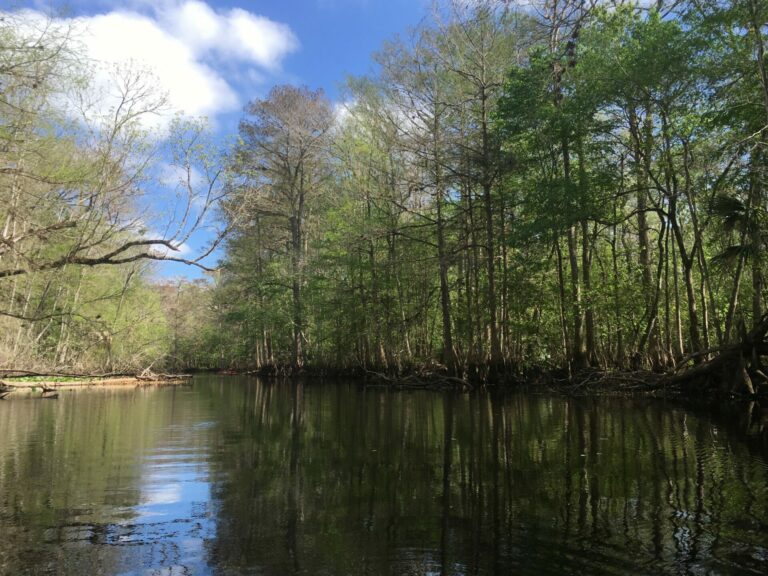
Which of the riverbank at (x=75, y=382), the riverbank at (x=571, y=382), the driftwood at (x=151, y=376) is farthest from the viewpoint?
the driftwood at (x=151, y=376)

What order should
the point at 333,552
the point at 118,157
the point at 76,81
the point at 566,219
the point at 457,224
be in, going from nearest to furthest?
the point at 333,552 < the point at 76,81 < the point at 118,157 < the point at 566,219 < the point at 457,224

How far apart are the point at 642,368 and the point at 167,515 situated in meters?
13.4

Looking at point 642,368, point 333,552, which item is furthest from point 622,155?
point 333,552

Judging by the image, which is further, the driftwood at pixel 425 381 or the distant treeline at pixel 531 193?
the driftwood at pixel 425 381

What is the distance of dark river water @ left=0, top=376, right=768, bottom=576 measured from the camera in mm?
3342

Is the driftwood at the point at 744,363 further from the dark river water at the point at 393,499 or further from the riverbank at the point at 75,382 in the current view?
the riverbank at the point at 75,382

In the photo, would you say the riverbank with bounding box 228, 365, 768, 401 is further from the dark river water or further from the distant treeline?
the dark river water

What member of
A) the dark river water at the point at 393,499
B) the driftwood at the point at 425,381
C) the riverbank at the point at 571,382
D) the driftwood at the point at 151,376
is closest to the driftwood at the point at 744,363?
the riverbank at the point at 571,382

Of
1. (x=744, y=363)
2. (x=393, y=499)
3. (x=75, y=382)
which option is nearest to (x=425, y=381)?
(x=744, y=363)

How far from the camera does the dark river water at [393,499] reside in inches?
132

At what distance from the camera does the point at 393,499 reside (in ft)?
15.4

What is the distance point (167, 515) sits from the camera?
4422mm

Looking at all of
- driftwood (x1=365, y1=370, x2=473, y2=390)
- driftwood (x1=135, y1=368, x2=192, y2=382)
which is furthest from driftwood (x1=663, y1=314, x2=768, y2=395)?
driftwood (x1=135, y1=368, x2=192, y2=382)

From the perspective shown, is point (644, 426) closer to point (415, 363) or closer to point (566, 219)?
point (566, 219)
